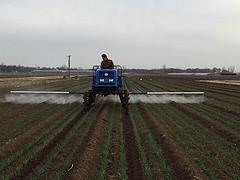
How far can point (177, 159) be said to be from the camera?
7.09 m

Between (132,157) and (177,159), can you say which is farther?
(132,157)

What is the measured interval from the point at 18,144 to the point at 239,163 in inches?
204

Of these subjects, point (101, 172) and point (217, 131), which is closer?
point (101, 172)

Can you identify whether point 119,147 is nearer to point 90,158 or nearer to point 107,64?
point 90,158

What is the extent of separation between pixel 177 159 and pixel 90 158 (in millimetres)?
1825

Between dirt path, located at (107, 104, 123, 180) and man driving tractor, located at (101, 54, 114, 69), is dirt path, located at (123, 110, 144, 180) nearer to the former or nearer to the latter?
dirt path, located at (107, 104, 123, 180)

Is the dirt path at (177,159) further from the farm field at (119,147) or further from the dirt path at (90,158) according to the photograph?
the dirt path at (90,158)

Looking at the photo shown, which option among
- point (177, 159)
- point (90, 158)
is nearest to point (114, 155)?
point (90, 158)

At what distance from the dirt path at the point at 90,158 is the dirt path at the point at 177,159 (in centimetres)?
151

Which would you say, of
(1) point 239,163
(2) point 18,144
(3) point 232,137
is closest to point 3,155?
(2) point 18,144

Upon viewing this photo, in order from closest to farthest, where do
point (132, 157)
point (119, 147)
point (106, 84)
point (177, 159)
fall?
point (177, 159), point (132, 157), point (119, 147), point (106, 84)

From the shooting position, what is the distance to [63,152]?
7.70 m

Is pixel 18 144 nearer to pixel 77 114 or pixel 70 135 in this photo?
pixel 70 135

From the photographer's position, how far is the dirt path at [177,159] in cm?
615
